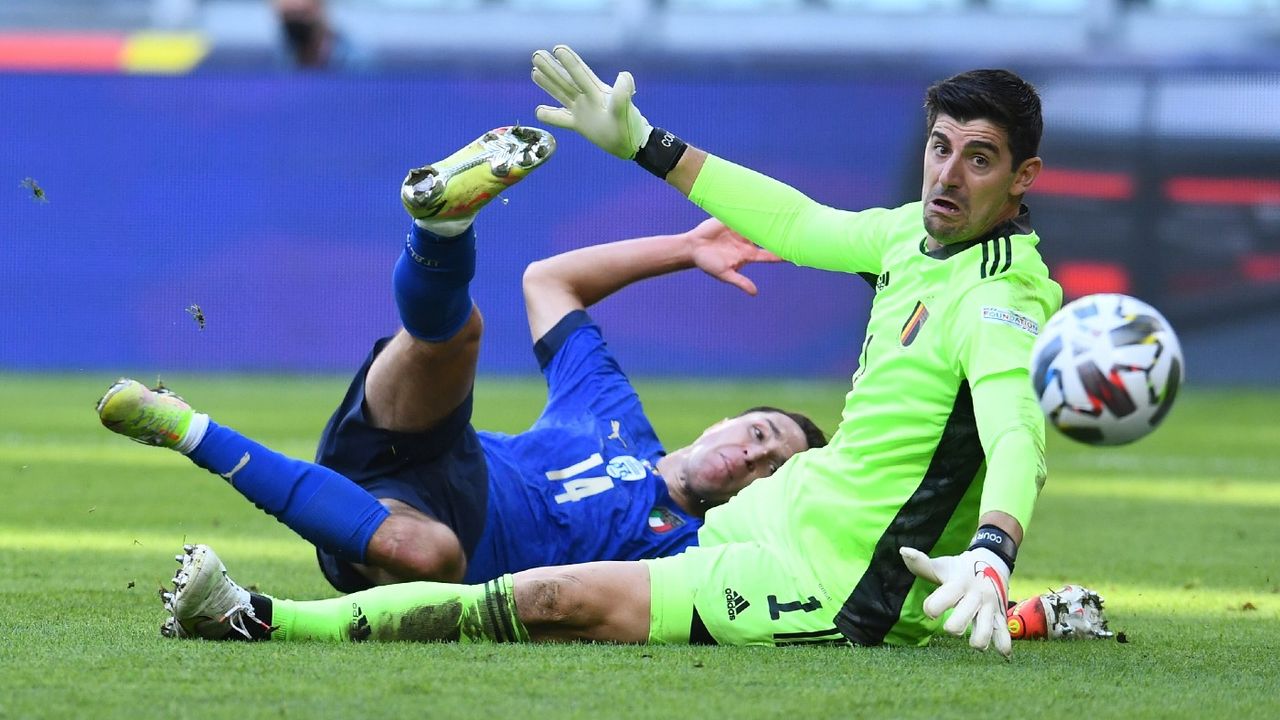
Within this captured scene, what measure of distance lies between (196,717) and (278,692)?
273mm

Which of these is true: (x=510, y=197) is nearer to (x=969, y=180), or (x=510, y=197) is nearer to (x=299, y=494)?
(x=299, y=494)

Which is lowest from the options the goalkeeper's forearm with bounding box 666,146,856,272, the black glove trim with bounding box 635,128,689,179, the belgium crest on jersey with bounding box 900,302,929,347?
the belgium crest on jersey with bounding box 900,302,929,347

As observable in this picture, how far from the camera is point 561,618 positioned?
14.2 feet

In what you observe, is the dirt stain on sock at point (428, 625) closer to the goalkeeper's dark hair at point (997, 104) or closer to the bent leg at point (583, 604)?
the bent leg at point (583, 604)

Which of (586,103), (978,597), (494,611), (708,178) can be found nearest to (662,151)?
(708,178)

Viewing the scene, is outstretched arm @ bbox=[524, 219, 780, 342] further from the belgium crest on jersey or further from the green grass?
the belgium crest on jersey

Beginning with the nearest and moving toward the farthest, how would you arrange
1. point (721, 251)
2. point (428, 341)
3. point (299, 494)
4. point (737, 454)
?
point (299, 494), point (428, 341), point (737, 454), point (721, 251)

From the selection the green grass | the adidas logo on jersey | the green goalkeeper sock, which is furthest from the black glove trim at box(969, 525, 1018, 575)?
the green goalkeeper sock

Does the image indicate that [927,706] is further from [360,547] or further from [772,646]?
[360,547]

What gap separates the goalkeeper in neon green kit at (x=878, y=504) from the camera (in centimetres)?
424

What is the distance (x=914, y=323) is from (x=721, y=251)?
135 centimetres

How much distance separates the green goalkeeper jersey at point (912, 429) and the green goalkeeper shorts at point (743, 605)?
0.05 meters

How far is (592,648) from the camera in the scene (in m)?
4.26

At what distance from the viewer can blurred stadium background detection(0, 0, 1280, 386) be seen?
1471 centimetres
